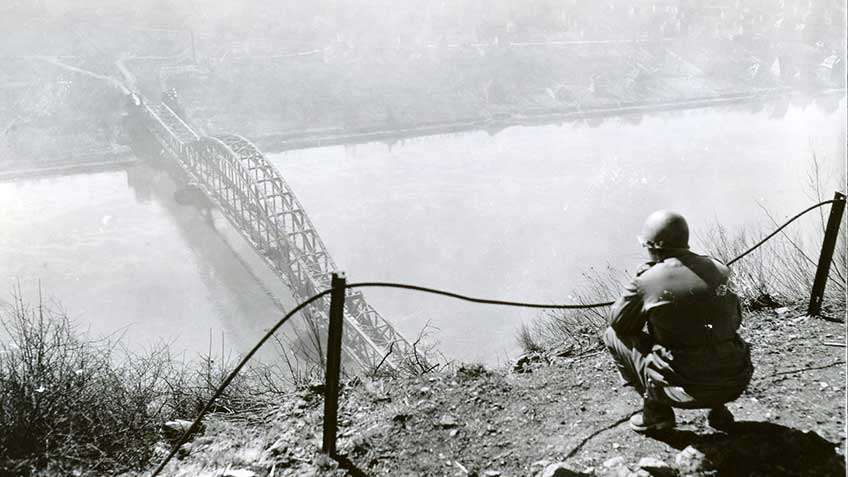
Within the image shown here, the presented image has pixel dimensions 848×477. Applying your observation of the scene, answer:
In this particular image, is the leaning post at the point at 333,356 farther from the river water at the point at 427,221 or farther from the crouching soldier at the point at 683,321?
the river water at the point at 427,221

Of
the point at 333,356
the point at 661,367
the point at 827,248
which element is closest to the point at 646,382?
the point at 661,367

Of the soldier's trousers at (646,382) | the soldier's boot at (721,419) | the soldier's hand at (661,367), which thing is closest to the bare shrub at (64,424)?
the soldier's trousers at (646,382)

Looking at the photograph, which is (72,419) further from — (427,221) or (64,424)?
(427,221)

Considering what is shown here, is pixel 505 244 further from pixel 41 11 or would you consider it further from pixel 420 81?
pixel 41 11

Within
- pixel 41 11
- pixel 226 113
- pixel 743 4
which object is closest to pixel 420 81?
pixel 226 113

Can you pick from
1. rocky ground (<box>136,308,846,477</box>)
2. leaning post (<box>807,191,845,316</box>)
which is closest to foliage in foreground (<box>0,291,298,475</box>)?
rocky ground (<box>136,308,846,477</box>)

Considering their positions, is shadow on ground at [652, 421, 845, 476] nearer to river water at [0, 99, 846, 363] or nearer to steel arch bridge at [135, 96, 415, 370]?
steel arch bridge at [135, 96, 415, 370]
